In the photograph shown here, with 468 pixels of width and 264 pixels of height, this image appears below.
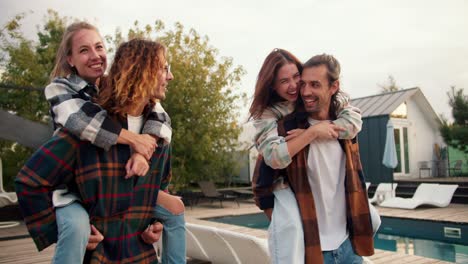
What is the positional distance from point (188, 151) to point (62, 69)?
11793mm

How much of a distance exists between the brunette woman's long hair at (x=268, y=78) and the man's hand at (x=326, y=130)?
264mm

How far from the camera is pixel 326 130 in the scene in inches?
60.4

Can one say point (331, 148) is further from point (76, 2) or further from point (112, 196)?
point (76, 2)

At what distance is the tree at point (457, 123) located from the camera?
49.9ft

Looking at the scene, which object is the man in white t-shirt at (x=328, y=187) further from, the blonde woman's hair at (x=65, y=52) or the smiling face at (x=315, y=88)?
the blonde woman's hair at (x=65, y=52)

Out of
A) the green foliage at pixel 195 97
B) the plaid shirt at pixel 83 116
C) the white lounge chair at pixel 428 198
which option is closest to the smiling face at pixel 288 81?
the plaid shirt at pixel 83 116

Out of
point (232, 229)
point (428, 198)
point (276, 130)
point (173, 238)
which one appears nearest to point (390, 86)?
point (428, 198)

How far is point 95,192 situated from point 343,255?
936 millimetres

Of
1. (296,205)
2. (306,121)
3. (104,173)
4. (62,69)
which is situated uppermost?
(62,69)

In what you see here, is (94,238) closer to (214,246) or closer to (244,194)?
(214,246)

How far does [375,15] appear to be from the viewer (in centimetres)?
1596

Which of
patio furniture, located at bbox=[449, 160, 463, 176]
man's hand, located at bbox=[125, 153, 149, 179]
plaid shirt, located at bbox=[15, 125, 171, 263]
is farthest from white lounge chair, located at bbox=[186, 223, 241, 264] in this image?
patio furniture, located at bbox=[449, 160, 463, 176]

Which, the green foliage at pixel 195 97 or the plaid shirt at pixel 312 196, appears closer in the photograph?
the plaid shirt at pixel 312 196

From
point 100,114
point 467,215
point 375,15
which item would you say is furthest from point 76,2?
point 100,114
